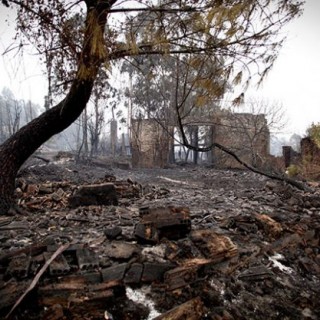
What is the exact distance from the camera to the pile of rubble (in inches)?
98.9

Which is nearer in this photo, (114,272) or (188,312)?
(188,312)

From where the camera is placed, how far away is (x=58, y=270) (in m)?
2.75

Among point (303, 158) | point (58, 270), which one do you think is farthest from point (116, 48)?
point (303, 158)

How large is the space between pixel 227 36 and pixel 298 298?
275 cm

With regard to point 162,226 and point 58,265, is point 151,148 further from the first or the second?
point 58,265

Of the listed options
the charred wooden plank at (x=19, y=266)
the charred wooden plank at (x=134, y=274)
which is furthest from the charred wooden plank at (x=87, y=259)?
the charred wooden plank at (x=19, y=266)

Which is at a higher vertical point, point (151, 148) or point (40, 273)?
point (151, 148)

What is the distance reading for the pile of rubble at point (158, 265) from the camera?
2.51 metres

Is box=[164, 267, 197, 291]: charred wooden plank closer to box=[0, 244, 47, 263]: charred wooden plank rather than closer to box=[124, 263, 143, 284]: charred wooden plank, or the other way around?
box=[124, 263, 143, 284]: charred wooden plank

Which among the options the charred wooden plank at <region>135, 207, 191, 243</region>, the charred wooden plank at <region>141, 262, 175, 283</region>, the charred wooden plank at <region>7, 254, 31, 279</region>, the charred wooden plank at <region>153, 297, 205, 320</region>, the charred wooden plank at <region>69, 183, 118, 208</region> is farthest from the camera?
the charred wooden plank at <region>69, 183, 118, 208</region>

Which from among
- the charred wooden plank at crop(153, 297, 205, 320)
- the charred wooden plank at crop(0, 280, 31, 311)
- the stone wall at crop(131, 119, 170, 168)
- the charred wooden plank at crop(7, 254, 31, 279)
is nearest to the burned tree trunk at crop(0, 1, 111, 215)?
the charred wooden plank at crop(7, 254, 31, 279)

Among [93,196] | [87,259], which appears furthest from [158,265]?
[93,196]

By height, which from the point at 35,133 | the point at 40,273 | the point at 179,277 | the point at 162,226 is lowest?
the point at 179,277

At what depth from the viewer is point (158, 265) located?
2992 millimetres
